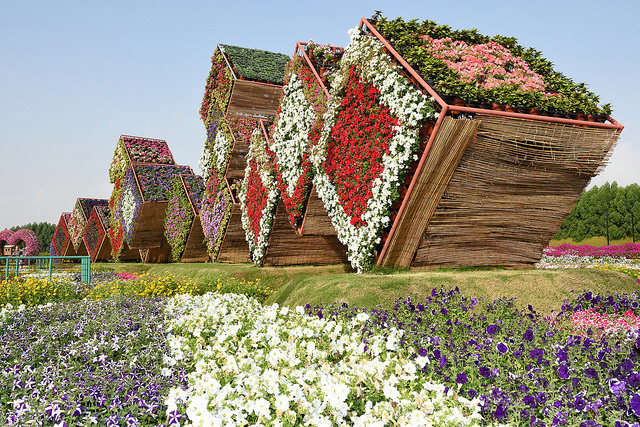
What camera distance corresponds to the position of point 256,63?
19.1 metres

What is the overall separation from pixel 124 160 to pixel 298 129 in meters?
17.3

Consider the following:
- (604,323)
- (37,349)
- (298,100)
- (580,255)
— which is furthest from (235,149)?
(580,255)

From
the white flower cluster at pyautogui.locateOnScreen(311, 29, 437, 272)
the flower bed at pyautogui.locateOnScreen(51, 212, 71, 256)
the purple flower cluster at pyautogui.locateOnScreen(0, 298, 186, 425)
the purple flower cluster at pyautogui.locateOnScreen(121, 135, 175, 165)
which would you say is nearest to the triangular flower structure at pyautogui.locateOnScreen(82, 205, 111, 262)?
the flower bed at pyautogui.locateOnScreen(51, 212, 71, 256)

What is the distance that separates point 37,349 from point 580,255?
85.7 ft

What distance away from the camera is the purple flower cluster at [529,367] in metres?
3.32

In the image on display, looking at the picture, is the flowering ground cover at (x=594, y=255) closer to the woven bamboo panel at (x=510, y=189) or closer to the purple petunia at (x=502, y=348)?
the woven bamboo panel at (x=510, y=189)

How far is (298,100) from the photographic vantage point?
43.9ft

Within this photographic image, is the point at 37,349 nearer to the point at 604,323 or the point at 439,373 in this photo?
the point at 439,373

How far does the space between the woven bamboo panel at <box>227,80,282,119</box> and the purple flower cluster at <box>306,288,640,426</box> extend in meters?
13.6

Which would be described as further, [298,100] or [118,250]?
[118,250]

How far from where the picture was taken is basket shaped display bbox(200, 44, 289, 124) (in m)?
17.9

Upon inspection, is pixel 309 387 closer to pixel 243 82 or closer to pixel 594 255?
pixel 243 82

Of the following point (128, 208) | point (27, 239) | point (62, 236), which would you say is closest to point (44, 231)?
point (27, 239)

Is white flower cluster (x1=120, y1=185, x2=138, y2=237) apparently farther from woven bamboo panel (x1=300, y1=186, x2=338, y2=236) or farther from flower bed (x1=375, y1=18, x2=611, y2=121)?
flower bed (x1=375, y1=18, x2=611, y2=121)
